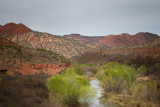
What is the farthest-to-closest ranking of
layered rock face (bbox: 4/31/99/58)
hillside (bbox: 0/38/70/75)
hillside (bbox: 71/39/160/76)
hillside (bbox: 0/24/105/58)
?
1. hillside (bbox: 0/24/105/58)
2. layered rock face (bbox: 4/31/99/58)
3. hillside (bbox: 71/39/160/76)
4. hillside (bbox: 0/38/70/75)

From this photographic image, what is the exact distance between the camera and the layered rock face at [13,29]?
312 feet

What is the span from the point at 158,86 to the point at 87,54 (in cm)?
8205

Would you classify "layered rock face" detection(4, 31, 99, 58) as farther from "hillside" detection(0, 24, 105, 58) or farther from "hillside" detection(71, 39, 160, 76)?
"hillside" detection(71, 39, 160, 76)

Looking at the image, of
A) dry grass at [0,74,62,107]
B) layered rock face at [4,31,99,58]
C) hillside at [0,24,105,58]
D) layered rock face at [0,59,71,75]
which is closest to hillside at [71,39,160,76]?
layered rock face at [4,31,99,58]

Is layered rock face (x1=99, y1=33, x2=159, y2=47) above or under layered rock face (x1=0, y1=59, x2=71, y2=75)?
above

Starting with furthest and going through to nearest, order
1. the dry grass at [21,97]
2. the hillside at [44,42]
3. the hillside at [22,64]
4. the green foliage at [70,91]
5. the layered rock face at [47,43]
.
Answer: the hillside at [44,42] → the layered rock face at [47,43] → the hillside at [22,64] → the green foliage at [70,91] → the dry grass at [21,97]

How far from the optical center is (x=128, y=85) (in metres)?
21.8

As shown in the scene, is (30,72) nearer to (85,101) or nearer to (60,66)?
(60,66)

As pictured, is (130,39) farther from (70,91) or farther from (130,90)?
(70,91)

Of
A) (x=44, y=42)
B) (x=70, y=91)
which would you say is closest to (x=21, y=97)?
(x=70, y=91)

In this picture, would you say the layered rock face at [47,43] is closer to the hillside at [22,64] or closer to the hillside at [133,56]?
the hillside at [133,56]

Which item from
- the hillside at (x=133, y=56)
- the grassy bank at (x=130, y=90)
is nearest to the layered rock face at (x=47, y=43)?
the hillside at (x=133, y=56)

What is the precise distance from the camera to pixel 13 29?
10175 cm

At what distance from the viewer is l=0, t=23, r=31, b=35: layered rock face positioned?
95175 millimetres
